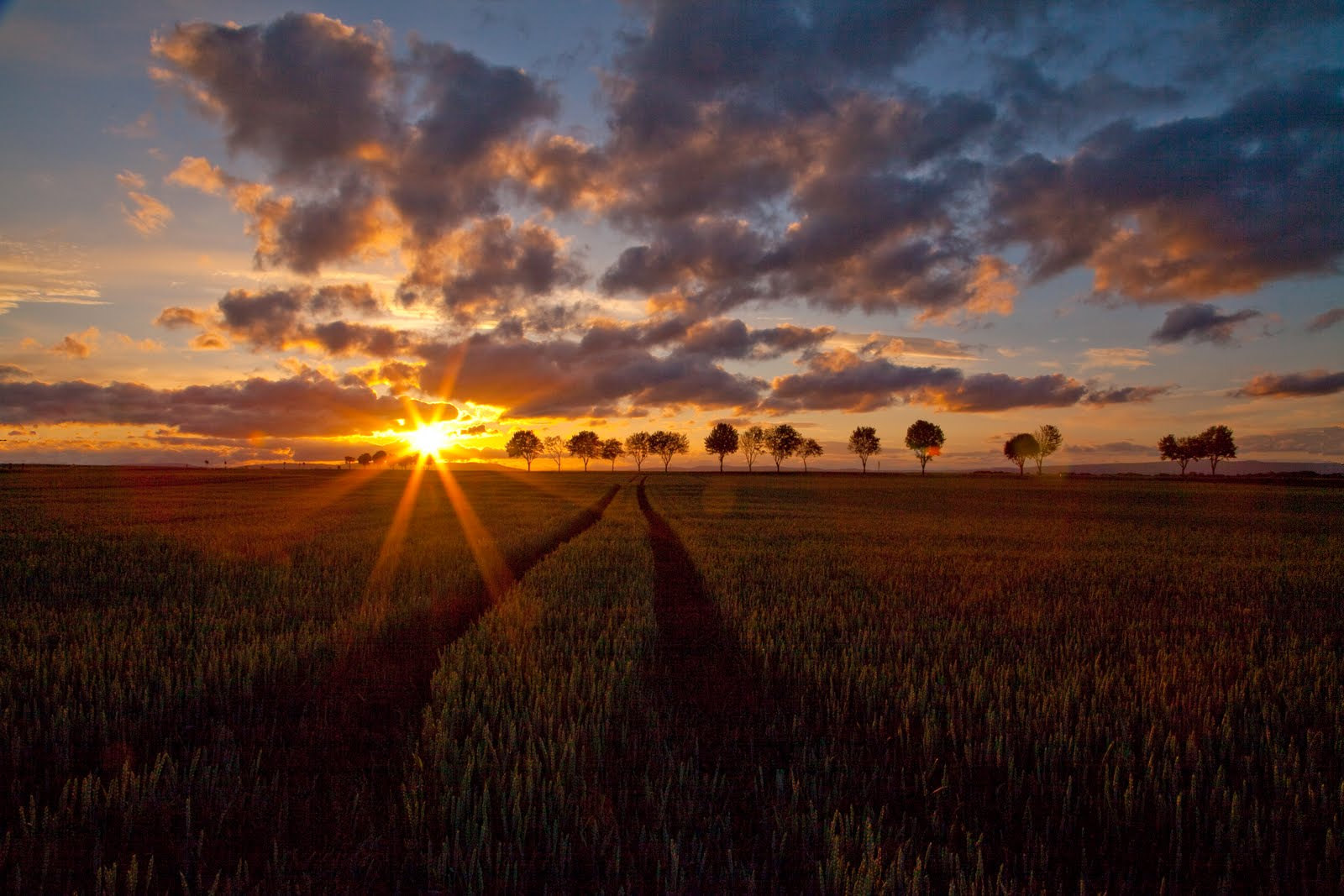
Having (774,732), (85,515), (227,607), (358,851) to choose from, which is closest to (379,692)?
(358,851)

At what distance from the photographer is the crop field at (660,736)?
2785 millimetres

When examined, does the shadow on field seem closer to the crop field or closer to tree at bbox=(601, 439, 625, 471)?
the crop field

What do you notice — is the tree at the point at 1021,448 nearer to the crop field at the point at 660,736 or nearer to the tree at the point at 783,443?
the tree at the point at 783,443

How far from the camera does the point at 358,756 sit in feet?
13.4

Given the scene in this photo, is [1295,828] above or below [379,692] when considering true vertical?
above

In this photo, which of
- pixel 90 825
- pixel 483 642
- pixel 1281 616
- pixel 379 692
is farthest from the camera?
pixel 1281 616

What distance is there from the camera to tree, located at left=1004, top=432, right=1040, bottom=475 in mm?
169125

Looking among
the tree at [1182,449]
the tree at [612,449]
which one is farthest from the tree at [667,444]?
the tree at [1182,449]

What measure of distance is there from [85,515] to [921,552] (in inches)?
1260

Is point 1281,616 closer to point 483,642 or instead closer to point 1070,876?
point 1070,876

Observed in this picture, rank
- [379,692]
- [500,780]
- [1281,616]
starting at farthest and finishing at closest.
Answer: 1. [1281,616]
2. [379,692]
3. [500,780]

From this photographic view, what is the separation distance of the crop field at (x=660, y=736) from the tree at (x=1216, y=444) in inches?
6759

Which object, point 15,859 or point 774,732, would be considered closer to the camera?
point 15,859

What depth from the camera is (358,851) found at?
2814mm
